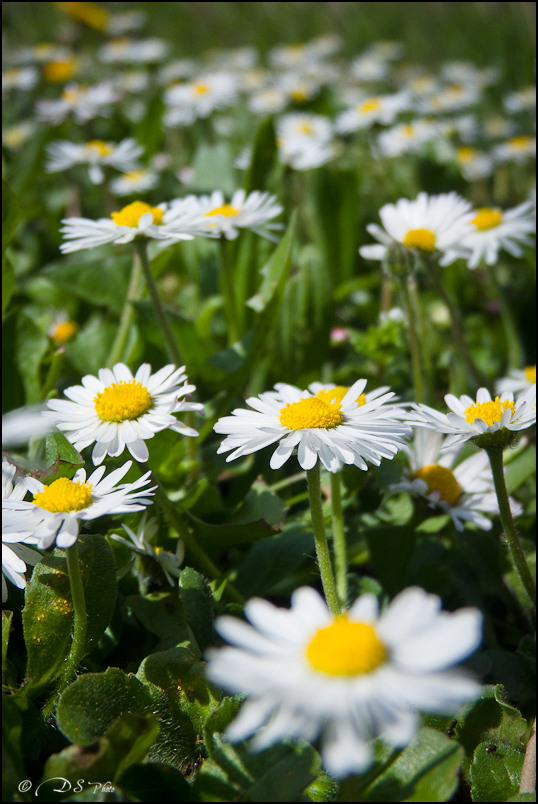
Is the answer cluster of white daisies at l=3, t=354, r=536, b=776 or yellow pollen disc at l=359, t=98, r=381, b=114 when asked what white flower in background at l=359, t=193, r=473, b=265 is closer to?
cluster of white daisies at l=3, t=354, r=536, b=776

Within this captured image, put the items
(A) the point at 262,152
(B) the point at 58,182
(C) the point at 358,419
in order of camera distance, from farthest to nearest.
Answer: (B) the point at 58,182
(A) the point at 262,152
(C) the point at 358,419

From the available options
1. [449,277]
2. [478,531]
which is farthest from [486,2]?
[478,531]

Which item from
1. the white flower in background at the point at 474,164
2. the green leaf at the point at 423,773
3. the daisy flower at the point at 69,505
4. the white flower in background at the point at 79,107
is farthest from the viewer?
the white flower in background at the point at 474,164

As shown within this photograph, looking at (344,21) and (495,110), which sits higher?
(344,21)

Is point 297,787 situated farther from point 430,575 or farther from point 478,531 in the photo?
point 478,531

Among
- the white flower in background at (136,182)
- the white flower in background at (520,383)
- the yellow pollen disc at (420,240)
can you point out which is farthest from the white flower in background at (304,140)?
the white flower in background at (520,383)

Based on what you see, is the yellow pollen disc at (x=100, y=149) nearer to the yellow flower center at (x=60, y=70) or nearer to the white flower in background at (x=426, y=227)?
the white flower in background at (x=426, y=227)

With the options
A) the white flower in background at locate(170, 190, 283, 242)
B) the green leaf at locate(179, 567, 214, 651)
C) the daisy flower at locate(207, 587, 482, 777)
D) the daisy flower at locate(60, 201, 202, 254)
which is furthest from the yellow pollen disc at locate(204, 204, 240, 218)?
the daisy flower at locate(207, 587, 482, 777)

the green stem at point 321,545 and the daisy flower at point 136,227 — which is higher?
the daisy flower at point 136,227
